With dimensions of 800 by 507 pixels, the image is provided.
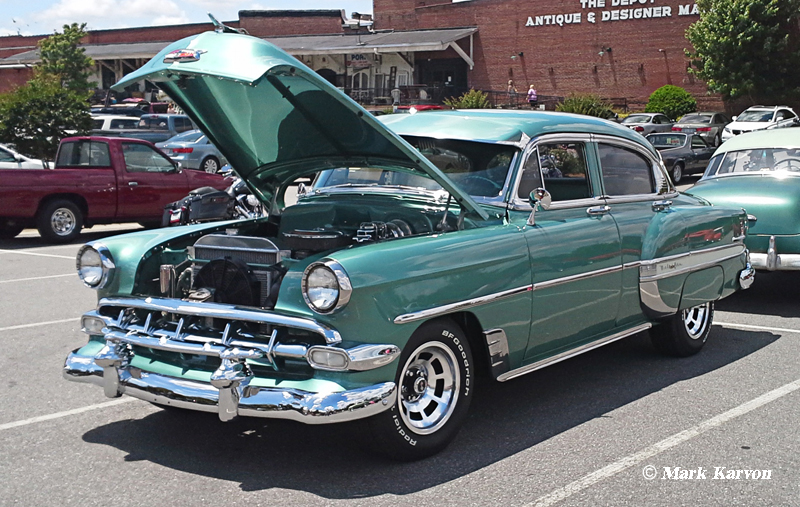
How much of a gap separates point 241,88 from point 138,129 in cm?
2278

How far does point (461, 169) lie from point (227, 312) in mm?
1975

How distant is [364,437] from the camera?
432 cm

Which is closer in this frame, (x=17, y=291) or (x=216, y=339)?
(x=216, y=339)

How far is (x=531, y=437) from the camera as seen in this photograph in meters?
4.91

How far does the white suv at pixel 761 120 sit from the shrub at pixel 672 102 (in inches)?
269

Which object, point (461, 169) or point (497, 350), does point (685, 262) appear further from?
point (497, 350)

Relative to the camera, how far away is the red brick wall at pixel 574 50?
42844 millimetres

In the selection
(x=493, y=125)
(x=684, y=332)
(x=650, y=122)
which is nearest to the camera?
(x=493, y=125)

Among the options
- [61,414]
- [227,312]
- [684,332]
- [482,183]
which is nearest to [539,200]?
[482,183]

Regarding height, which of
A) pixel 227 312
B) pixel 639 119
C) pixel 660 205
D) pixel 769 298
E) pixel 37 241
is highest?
pixel 639 119

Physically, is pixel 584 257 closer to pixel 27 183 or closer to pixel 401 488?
pixel 401 488

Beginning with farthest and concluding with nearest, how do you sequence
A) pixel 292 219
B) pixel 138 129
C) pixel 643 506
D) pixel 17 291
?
pixel 138 129, pixel 17 291, pixel 292 219, pixel 643 506

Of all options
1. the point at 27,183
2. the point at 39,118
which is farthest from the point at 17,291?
the point at 39,118

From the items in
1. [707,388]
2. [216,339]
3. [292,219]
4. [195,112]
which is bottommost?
[707,388]
